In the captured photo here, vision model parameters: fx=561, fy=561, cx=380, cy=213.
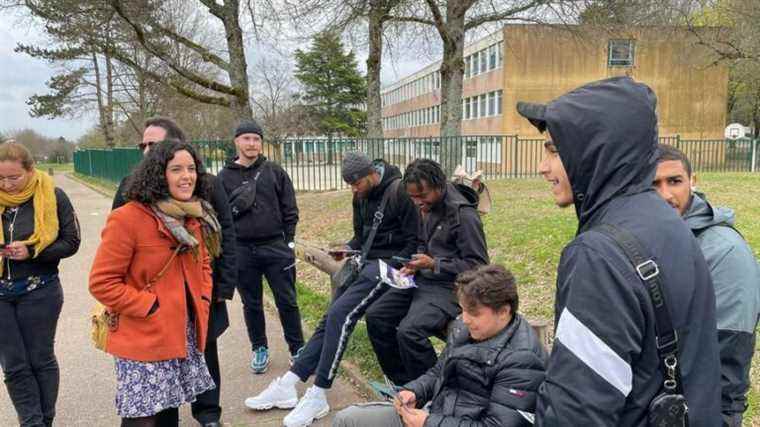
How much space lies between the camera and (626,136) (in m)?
1.44

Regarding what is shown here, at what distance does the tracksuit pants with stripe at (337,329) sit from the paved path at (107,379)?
32 cm

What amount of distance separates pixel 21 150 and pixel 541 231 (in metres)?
6.06

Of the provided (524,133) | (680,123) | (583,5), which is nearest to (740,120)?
(680,123)

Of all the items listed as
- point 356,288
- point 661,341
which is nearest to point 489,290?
point 661,341

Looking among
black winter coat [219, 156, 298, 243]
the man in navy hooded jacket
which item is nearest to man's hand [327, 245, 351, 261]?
black winter coat [219, 156, 298, 243]

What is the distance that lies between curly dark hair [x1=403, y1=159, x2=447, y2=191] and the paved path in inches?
65.2

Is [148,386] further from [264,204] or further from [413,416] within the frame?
[264,204]

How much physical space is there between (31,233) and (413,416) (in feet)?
8.24

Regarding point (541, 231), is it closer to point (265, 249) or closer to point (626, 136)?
point (265, 249)

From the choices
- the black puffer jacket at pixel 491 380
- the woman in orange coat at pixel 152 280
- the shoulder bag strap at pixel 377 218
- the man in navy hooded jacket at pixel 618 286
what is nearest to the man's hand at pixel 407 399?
the black puffer jacket at pixel 491 380

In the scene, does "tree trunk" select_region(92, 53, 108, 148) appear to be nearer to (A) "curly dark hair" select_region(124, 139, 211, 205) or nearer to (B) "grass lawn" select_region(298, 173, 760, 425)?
(B) "grass lawn" select_region(298, 173, 760, 425)

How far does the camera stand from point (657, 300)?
138 centimetres

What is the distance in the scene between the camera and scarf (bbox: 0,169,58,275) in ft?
10.8

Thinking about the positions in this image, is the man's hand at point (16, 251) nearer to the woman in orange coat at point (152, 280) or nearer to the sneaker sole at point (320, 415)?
the woman in orange coat at point (152, 280)
